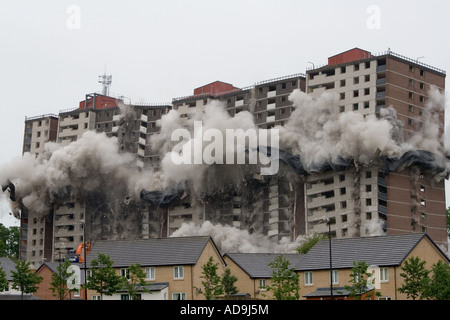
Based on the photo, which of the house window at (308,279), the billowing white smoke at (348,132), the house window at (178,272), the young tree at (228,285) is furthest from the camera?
the billowing white smoke at (348,132)

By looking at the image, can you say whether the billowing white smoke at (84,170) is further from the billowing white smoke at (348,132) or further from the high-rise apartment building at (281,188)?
the billowing white smoke at (348,132)

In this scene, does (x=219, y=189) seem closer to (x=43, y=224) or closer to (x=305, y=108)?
(x=305, y=108)

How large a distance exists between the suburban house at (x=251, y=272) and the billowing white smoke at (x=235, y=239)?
43.5 meters

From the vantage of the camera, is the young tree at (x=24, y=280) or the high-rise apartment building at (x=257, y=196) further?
the high-rise apartment building at (x=257, y=196)

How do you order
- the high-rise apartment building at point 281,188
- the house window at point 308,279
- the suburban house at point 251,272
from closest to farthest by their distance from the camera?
the house window at point 308,279 → the suburban house at point 251,272 → the high-rise apartment building at point 281,188

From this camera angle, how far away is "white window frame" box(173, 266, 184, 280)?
9081 centimetres

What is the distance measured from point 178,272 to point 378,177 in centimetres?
6233

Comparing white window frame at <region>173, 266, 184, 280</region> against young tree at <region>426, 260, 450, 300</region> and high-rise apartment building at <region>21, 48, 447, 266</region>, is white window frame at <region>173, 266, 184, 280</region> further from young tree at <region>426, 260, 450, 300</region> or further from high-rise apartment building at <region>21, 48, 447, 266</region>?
high-rise apartment building at <region>21, 48, 447, 266</region>

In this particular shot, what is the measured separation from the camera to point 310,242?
134 metres

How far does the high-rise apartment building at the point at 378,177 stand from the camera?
14350 centimetres

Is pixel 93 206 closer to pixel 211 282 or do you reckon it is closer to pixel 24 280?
pixel 24 280

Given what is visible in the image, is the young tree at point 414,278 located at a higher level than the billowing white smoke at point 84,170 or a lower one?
lower

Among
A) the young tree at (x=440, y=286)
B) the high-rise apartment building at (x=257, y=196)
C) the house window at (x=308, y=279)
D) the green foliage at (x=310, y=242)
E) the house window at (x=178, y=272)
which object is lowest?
the young tree at (x=440, y=286)

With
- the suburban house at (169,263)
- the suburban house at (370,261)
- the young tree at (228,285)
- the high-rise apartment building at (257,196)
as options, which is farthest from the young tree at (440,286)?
the high-rise apartment building at (257,196)
